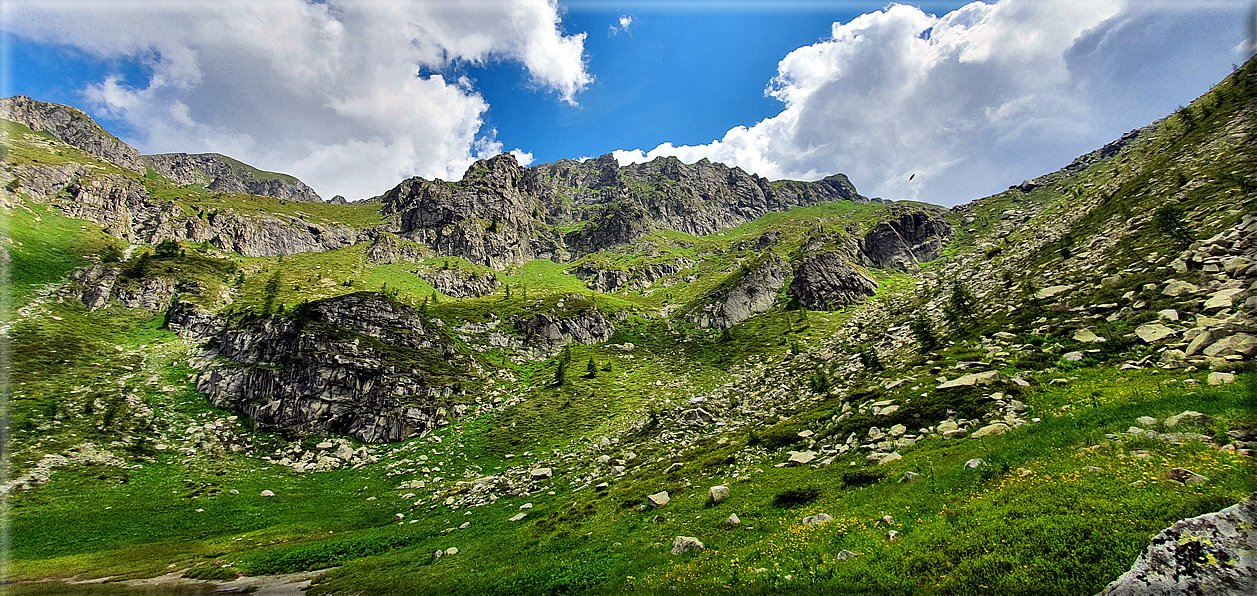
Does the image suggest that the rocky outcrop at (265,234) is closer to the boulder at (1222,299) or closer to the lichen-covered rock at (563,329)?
the lichen-covered rock at (563,329)

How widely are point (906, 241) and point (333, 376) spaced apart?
590 ft

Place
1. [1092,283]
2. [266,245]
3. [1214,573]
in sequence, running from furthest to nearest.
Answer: [266,245]
[1092,283]
[1214,573]

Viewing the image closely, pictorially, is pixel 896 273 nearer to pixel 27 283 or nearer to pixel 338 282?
pixel 338 282

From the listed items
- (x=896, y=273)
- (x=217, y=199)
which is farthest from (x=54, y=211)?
(x=896, y=273)

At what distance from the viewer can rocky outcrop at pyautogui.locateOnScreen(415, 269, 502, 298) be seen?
6412 inches

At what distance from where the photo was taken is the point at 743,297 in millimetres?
119125

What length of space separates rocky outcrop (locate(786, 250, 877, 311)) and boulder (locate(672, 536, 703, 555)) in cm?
10350

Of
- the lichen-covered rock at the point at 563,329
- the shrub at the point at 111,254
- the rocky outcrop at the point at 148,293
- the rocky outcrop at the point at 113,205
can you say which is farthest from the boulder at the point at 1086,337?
the rocky outcrop at the point at 113,205

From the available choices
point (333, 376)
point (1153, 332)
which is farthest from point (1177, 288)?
point (333, 376)

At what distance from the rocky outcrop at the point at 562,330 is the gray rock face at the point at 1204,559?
315 feet

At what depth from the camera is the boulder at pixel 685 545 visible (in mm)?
13195

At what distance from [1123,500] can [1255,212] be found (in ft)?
105

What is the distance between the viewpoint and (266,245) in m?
167

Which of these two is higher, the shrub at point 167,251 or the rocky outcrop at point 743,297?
the shrub at point 167,251
